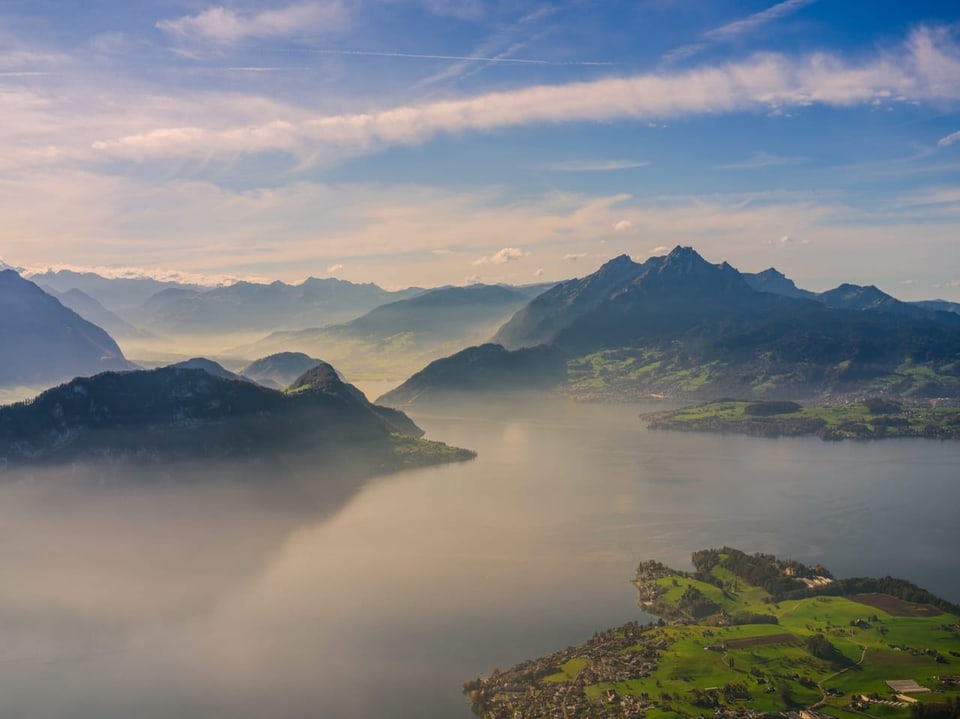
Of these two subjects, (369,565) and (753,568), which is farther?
(369,565)

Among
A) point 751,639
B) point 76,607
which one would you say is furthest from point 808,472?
point 76,607

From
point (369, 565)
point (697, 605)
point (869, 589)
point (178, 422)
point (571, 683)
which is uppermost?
point (178, 422)

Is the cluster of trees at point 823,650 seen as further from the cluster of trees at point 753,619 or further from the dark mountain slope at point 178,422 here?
the dark mountain slope at point 178,422

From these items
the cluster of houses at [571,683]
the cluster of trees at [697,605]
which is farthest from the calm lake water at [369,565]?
the cluster of trees at [697,605]

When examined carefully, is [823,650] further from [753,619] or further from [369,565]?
[369,565]

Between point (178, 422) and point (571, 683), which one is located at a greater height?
point (178, 422)

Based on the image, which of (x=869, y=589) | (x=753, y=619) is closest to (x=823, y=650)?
(x=753, y=619)

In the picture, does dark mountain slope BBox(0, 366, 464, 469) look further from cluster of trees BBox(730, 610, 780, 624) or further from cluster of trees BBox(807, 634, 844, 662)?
cluster of trees BBox(807, 634, 844, 662)
